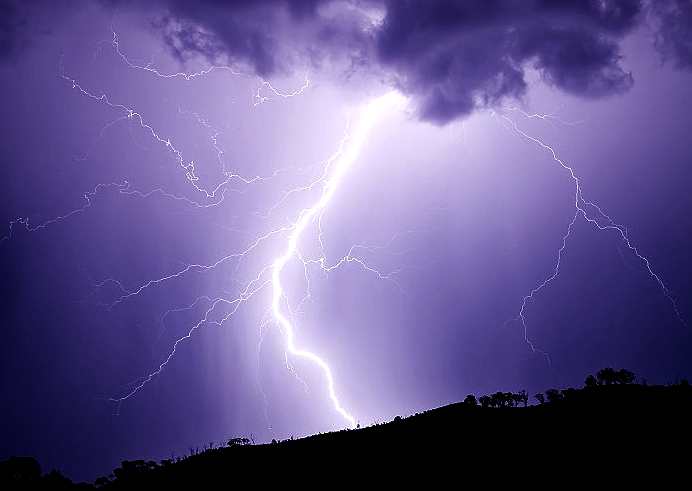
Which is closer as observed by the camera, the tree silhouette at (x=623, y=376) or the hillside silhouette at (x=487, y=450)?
the hillside silhouette at (x=487, y=450)

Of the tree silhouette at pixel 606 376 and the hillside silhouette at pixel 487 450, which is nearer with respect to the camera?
the hillside silhouette at pixel 487 450

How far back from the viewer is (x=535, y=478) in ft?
19.9

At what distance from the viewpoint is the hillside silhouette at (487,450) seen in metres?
6.39

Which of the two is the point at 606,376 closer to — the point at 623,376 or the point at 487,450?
the point at 623,376

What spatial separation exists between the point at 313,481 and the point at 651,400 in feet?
22.7

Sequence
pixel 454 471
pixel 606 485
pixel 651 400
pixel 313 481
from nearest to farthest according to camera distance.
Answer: pixel 606 485 → pixel 454 471 → pixel 313 481 → pixel 651 400

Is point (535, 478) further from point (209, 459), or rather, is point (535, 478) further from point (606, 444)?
point (209, 459)

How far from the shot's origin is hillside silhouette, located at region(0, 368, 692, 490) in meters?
6.39

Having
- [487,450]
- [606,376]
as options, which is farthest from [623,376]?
[487,450]

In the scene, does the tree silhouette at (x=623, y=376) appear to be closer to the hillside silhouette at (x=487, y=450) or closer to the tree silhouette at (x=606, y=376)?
the tree silhouette at (x=606, y=376)

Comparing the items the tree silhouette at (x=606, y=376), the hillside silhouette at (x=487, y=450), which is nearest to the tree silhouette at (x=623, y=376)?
the tree silhouette at (x=606, y=376)

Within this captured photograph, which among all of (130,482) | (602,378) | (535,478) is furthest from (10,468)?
(602,378)

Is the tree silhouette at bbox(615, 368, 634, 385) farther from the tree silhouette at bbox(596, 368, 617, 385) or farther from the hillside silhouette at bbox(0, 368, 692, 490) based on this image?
the hillside silhouette at bbox(0, 368, 692, 490)

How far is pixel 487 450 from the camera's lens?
24.4 ft
